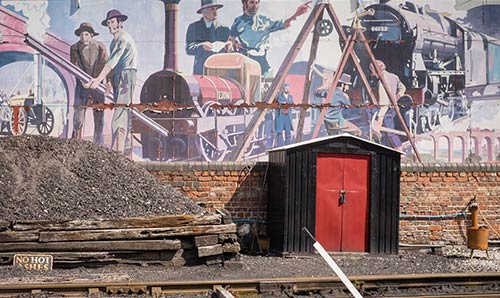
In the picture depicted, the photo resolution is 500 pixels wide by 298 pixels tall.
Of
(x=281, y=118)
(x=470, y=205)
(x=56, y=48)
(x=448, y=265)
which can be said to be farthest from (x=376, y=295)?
(x=56, y=48)

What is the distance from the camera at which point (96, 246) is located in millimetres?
12258

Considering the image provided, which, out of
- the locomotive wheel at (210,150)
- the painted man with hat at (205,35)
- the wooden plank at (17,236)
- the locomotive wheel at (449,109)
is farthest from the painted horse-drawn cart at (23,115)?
the locomotive wheel at (449,109)

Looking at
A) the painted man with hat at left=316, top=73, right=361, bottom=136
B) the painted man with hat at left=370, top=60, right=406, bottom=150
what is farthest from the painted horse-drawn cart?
the painted man with hat at left=370, top=60, right=406, bottom=150

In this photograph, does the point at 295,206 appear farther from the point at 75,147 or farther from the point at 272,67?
the point at 272,67

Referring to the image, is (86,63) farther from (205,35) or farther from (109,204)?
(109,204)

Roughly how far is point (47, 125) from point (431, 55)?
1115cm

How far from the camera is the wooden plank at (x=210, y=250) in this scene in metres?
12.6

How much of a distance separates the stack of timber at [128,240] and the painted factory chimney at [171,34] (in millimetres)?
9058

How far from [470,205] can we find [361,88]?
6156mm

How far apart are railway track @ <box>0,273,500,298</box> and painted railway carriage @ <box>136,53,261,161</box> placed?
33.4 feet

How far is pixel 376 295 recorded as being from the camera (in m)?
10.9

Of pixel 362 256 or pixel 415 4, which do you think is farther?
pixel 415 4

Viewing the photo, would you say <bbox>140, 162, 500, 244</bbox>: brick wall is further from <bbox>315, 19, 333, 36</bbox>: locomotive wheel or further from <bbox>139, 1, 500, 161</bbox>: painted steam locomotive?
<bbox>315, 19, 333, 36</bbox>: locomotive wheel

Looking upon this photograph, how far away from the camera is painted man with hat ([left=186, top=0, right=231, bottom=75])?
21.2 meters
